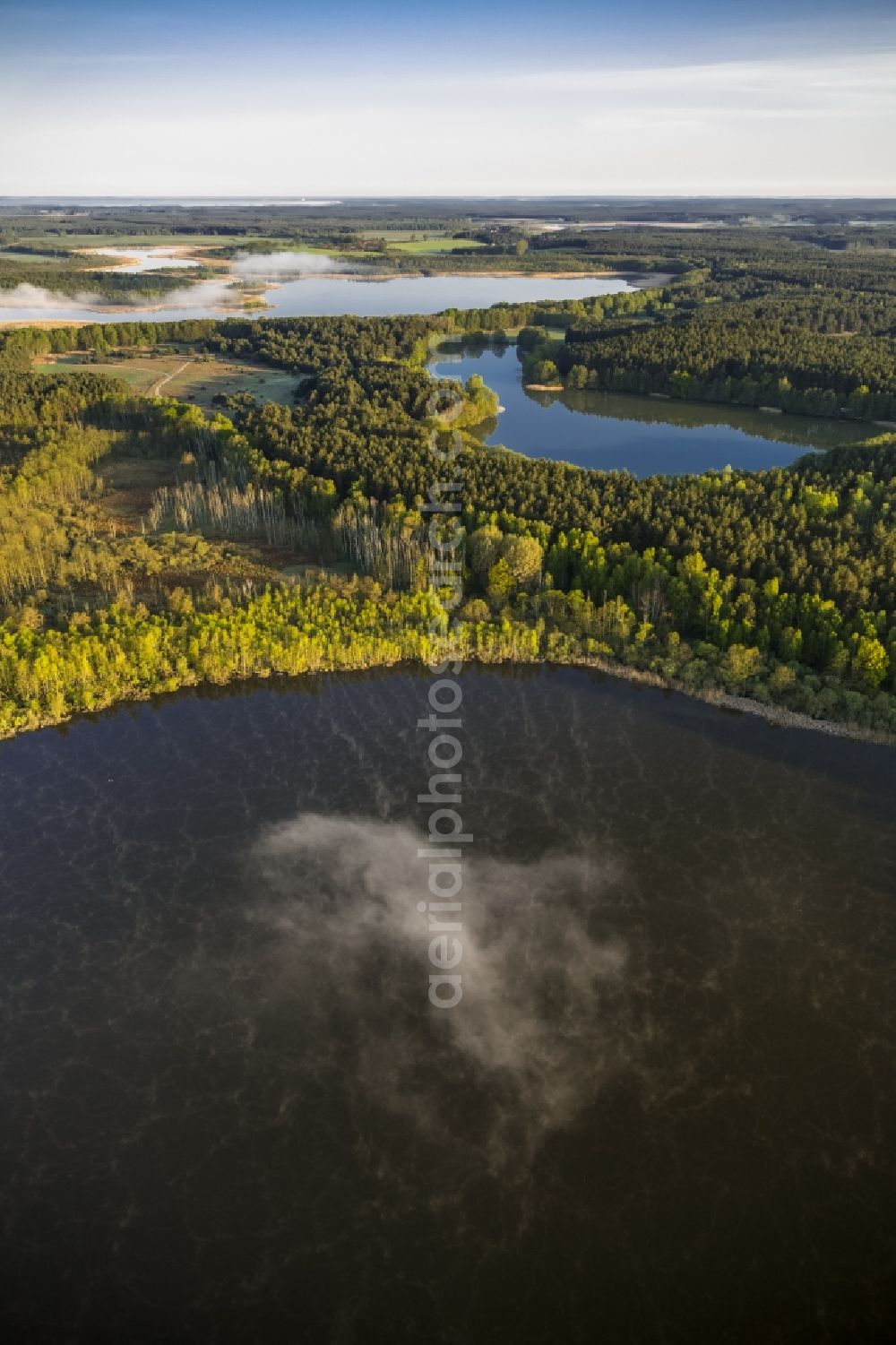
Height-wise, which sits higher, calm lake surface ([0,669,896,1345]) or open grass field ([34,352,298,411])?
open grass field ([34,352,298,411])

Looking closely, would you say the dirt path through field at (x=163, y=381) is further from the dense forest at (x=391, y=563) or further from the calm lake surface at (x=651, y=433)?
the calm lake surface at (x=651, y=433)

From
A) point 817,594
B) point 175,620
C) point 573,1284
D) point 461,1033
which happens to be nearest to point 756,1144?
point 573,1284

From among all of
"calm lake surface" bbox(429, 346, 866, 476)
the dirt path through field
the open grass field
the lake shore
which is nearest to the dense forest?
the lake shore

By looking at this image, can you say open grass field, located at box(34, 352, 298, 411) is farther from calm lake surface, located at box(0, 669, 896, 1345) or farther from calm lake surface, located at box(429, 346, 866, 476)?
calm lake surface, located at box(0, 669, 896, 1345)

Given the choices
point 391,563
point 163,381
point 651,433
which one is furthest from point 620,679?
point 163,381

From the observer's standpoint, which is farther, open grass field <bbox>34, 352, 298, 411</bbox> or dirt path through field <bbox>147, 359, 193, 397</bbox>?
open grass field <bbox>34, 352, 298, 411</bbox>

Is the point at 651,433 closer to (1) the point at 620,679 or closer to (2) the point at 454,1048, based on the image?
(1) the point at 620,679

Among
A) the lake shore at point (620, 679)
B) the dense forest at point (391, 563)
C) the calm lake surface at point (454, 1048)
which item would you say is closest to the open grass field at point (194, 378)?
the dense forest at point (391, 563)
